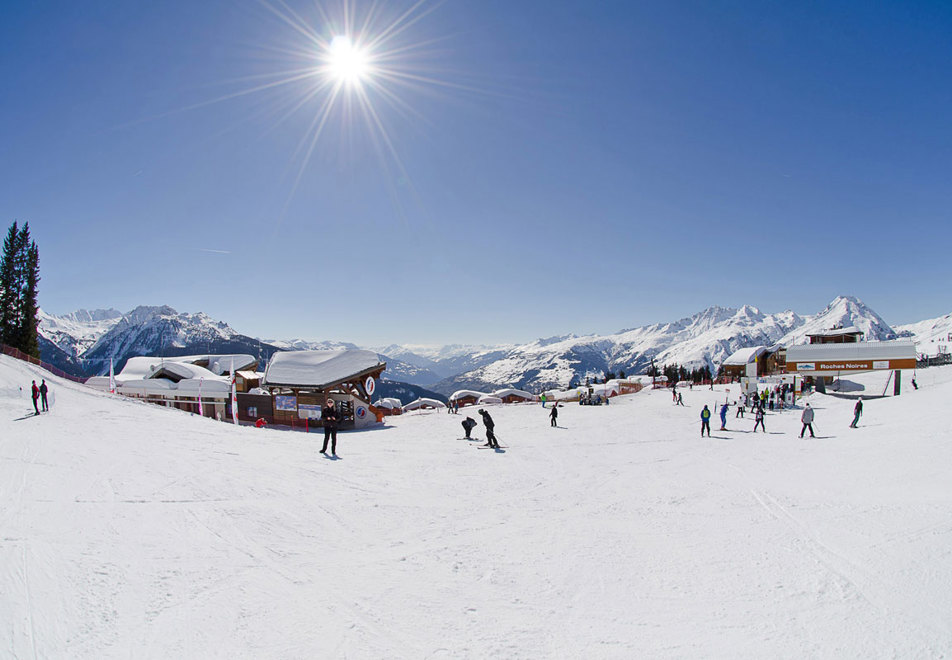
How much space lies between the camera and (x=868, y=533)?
7656 mm

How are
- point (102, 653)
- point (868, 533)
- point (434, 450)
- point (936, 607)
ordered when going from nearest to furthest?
point (102, 653), point (936, 607), point (868, 533), point (434, 450)

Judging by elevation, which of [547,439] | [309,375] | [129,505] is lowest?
[547,439]

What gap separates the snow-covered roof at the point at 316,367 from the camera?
101 ft

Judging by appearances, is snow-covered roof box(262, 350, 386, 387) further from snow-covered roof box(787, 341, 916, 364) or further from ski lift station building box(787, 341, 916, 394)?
snow-covered roof box(787, 341, 916, 364)

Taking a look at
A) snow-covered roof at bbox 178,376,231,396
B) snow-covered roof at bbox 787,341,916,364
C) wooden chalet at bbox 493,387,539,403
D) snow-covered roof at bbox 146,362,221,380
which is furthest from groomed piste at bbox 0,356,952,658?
wooden chalet at bbox 493,387,539,403

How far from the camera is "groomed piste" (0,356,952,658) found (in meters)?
4.86

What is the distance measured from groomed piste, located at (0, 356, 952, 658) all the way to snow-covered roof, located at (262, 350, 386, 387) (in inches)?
640

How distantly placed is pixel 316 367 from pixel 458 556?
89.4 feet

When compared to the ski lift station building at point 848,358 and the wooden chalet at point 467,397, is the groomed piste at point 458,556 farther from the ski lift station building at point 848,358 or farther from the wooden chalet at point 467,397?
the wooden chalet at point 467,397

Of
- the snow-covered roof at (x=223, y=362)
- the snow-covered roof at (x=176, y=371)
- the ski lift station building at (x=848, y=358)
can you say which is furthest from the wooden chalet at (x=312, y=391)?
the ski lift station building at (x=848, y=358)

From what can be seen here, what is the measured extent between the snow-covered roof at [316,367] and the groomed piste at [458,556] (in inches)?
640

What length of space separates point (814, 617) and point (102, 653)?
326 inches

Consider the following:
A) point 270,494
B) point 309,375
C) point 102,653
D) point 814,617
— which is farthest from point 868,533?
point 309,375

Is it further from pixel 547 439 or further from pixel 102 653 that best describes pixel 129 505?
pixel 547 439
